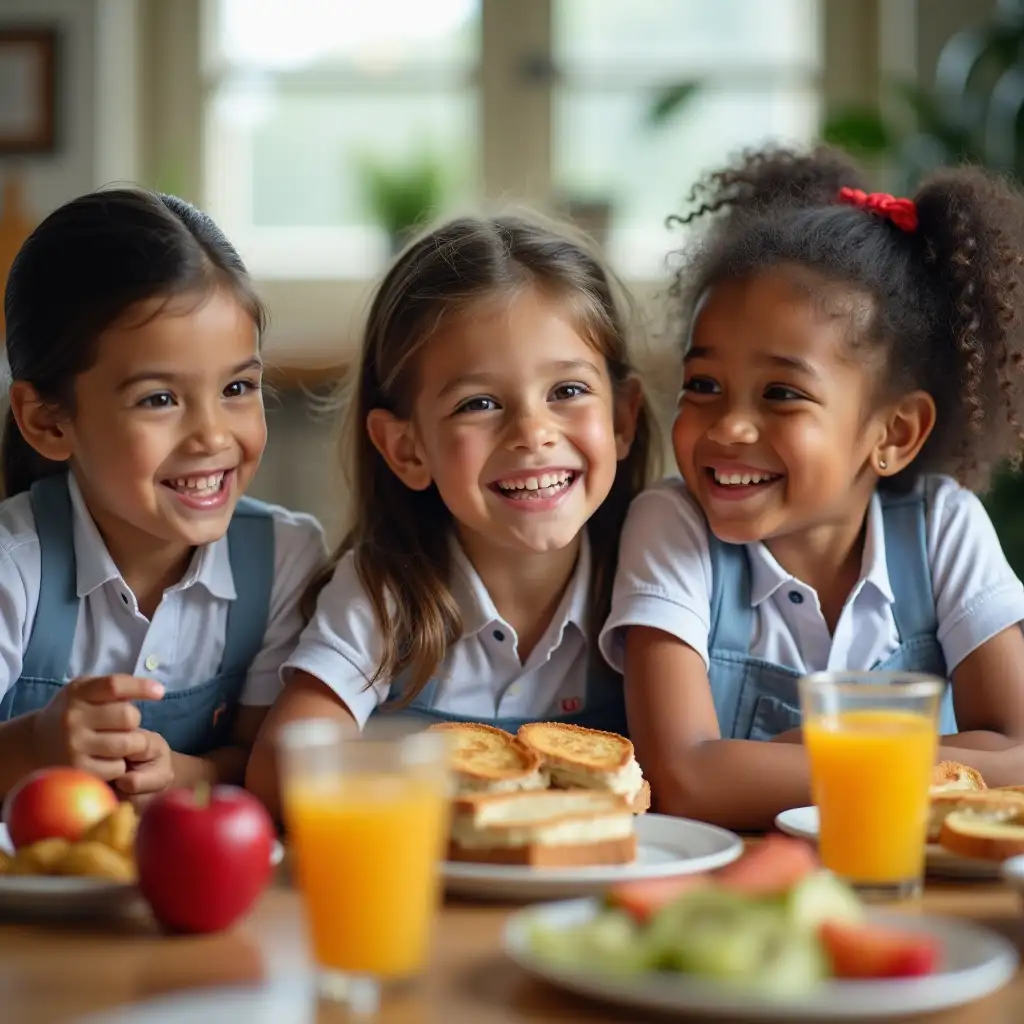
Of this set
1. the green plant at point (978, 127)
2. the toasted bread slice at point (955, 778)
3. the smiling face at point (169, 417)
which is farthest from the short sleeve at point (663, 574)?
the green plant at point (978, 127)

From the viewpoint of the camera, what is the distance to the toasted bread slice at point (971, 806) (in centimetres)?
120

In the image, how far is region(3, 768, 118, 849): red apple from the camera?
1.10 m

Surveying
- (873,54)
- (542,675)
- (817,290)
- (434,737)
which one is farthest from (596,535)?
(873,54)

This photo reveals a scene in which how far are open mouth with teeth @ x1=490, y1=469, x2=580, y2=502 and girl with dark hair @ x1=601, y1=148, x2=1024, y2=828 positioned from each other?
0.12 m

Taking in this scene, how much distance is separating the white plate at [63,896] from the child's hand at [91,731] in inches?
11.9

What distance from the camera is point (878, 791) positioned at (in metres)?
1.07

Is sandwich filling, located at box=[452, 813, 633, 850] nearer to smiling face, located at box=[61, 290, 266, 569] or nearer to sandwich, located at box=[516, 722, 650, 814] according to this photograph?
sandwich, located at box=[516, 722, 650, 814]

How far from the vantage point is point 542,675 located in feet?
5.88

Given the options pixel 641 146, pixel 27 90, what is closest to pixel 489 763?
pixel 641 146

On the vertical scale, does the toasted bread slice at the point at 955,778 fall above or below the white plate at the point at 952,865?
above

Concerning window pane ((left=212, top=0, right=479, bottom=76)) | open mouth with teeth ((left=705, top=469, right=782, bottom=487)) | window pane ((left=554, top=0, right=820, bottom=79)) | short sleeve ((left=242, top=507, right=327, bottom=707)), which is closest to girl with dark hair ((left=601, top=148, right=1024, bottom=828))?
open mouth with teeth ((left=705, top=469, right=782, bottom=487))

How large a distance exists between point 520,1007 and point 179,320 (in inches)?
40.6

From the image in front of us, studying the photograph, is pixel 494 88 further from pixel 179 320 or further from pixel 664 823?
pixel 664 823

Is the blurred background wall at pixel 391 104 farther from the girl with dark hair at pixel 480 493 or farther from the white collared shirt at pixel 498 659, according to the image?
the white collared shirt at pixel 498 659
